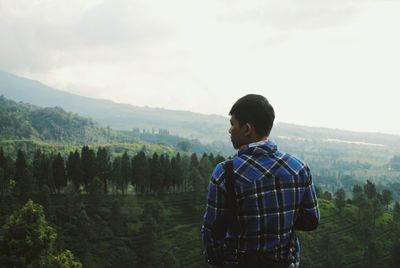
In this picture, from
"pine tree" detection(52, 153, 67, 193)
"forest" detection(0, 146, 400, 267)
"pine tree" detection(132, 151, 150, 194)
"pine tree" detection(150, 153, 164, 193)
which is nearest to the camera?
"forest" detection(0, 146, 400, 267)

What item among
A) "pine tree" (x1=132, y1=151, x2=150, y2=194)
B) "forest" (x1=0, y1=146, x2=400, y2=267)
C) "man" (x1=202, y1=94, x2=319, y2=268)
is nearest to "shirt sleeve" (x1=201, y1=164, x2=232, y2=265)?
"man" (x1=202, y1=94, x2=319, y2=268)

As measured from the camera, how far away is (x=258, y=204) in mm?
5238

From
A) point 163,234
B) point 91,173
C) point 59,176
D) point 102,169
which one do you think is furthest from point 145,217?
point 59,176

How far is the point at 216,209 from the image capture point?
5.21 meters

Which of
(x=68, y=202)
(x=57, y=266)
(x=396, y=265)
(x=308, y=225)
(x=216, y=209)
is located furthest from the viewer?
(x=68, y=202)

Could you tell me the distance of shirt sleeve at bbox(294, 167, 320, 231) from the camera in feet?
18.8

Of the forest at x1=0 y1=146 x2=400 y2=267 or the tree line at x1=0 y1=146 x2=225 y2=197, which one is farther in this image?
the tree line at x1=0 y1=146 x2=225 y2=197

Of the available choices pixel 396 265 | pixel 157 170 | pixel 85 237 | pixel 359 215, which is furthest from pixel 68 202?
pixel 359 215

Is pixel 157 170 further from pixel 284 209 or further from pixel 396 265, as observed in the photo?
pixel 284 209

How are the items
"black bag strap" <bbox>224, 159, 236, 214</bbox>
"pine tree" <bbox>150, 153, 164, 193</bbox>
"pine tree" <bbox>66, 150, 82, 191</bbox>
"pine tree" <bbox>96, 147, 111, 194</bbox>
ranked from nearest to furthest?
"black bag strap" <bbox>224, 159, 236, 214</bbox>, "pine tree" <bbox>66, 150, 82, 191</bbox>, "pine tree" <bbox>96, 147, 111, 194</bbox>, "pine tree" <bbox>150, 153, 164, 193</bbox>

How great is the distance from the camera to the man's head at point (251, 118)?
539 centimetres

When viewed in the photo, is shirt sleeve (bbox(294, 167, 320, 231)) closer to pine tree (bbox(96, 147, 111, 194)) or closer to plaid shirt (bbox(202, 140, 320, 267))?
plaid shirt (bbox(202, 140, 320, 267))

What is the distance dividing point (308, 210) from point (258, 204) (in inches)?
37.0

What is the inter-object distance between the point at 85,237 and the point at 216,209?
83.3m
